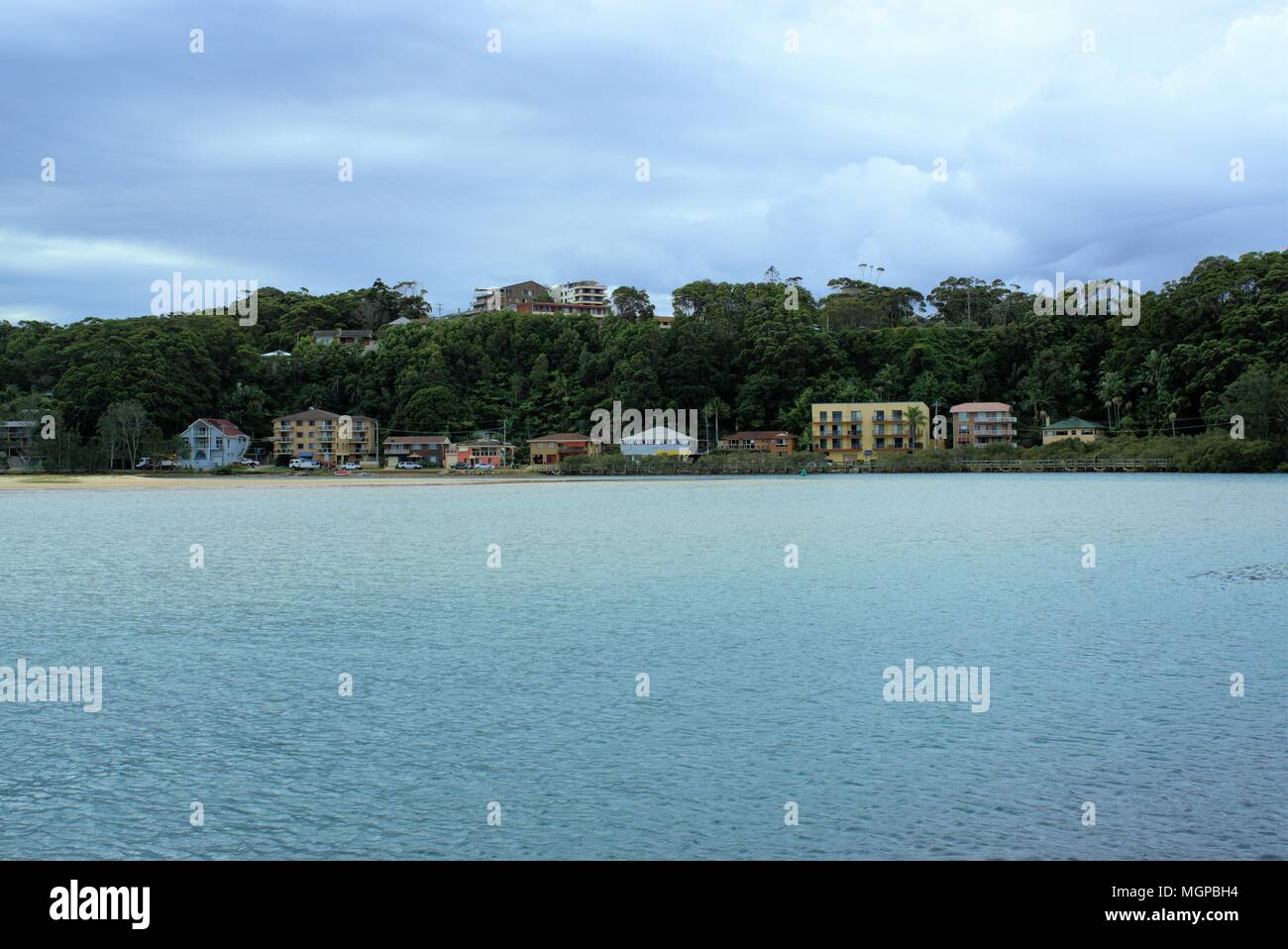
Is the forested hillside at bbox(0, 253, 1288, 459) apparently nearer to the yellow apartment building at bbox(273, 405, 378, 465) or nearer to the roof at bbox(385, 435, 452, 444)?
the roof at bbox(385, 435, 452, 444)

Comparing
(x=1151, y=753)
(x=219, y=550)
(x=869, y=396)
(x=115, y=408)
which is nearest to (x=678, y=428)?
(x=869, y=396)

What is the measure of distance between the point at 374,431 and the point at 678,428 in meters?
31.3

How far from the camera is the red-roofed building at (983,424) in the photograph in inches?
3735

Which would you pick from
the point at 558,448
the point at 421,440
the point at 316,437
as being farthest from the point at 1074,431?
the point at 316,437

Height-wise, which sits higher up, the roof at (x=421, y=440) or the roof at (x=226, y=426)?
the roof at (x=226, y=426)

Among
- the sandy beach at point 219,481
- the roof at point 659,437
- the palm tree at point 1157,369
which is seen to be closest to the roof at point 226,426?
the sandy beach at point 219,481

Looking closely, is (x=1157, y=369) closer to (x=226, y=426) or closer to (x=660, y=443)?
(x=660, y=443)

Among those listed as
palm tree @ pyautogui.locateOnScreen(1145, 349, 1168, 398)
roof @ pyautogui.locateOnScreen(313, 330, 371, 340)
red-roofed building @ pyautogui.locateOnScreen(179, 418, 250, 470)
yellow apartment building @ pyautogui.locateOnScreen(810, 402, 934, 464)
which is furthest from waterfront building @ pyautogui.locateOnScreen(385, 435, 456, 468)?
palm tree @ pyautogui.locateOnScreen(1145, 349, 1168, 398)

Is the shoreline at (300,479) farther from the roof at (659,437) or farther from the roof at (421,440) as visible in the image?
the roof at (421,440)

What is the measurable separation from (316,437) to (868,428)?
176 ft

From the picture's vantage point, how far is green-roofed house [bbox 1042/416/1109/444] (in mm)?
90875

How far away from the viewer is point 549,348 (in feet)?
381
